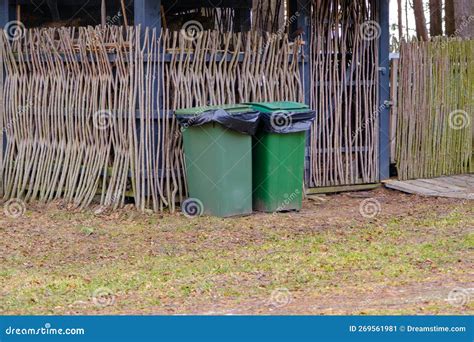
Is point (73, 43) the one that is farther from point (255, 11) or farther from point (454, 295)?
point (454, 295)

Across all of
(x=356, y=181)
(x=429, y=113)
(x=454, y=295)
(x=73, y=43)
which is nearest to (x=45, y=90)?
(x=73, y=43)

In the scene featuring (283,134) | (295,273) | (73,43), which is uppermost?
(73,43)

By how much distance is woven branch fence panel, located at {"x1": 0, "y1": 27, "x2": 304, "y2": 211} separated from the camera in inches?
501

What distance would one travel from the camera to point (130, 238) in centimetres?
1120

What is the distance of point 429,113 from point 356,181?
1647mm

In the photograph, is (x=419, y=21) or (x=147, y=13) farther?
(x=419, y=21)
